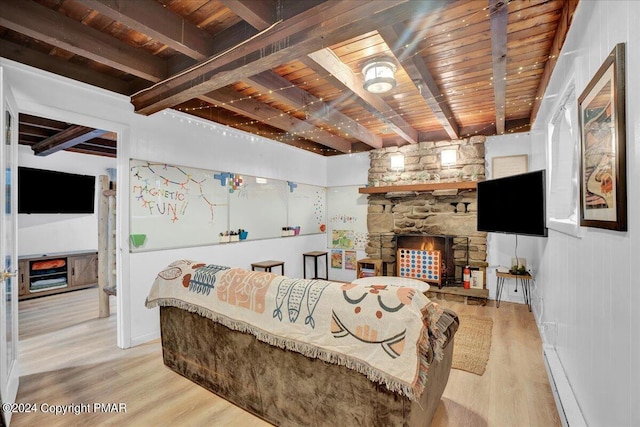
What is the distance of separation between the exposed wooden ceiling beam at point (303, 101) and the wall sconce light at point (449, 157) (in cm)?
117

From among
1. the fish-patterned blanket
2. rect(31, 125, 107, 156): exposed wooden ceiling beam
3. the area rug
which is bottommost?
the area rug

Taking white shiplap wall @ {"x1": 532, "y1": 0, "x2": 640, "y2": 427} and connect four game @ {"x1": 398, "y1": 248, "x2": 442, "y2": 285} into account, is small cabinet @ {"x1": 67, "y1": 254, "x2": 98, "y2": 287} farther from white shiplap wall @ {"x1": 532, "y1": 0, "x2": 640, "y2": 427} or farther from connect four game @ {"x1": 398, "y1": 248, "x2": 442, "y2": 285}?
white shiplap wall @ {"x1": 532, "y1": 0, "x2": 640, "y2": 427}

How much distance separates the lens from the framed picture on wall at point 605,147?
1.09 metres

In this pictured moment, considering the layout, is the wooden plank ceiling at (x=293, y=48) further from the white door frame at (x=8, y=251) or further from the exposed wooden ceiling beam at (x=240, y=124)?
the white door frame at (x=8, y=251)

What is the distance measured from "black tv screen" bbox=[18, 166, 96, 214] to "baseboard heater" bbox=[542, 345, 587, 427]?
6760mm

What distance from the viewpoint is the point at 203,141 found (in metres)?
3.74

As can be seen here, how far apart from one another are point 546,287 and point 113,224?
498 cm

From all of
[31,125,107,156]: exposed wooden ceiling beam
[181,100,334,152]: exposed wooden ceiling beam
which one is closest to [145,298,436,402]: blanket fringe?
[181,100,334,152]: exposed wooden ceiling beam

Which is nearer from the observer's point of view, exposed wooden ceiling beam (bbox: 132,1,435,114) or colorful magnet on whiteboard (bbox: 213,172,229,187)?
exposed wooden ceiling beam (bbox: 132,1,435,114)

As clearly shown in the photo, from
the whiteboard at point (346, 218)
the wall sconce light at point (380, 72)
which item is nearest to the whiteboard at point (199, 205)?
the whiteboard at point (346, 218)

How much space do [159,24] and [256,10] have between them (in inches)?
25.8

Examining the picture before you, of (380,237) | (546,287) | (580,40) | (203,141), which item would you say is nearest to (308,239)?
(380,237)

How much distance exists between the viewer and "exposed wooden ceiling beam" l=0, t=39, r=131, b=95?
2.28m

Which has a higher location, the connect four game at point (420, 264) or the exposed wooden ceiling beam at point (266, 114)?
the exposed wooden ceiling beam at point (266, 114)
